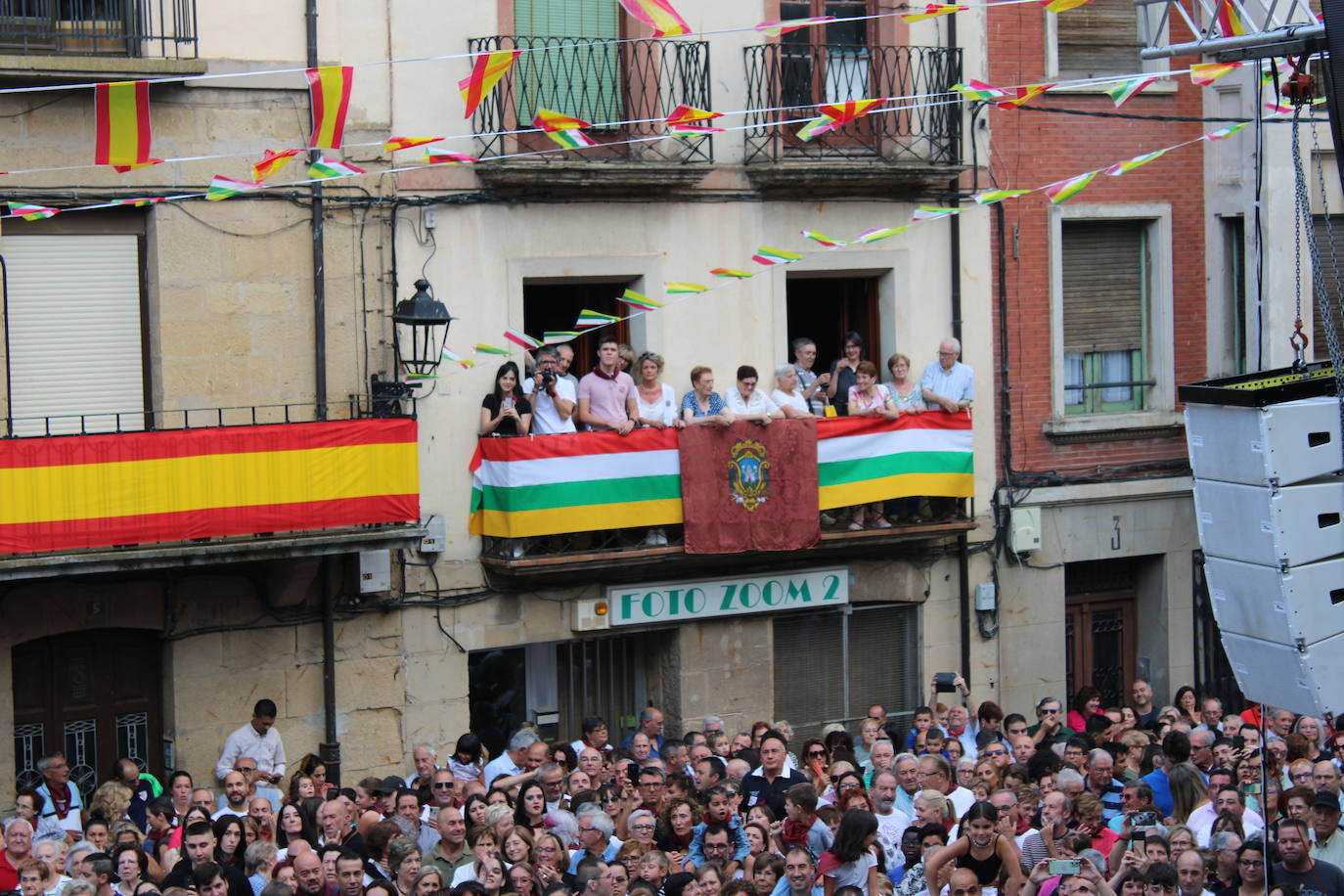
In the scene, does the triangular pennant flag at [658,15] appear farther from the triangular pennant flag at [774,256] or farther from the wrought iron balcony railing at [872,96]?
the wrought iron balcony railing at [872,96]

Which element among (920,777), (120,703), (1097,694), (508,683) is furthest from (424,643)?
(1097,694)

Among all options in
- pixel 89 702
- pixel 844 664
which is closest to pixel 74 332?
pixel 89 702

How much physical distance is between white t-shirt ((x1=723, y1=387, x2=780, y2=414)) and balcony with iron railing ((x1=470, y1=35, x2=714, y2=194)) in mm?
1821

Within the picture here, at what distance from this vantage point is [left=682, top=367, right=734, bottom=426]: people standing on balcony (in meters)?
16.6

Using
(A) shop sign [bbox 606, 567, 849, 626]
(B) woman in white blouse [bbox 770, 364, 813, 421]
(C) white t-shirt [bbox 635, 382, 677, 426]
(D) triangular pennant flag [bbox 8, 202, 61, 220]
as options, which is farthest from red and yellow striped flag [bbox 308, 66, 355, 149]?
(B) woman in white blouse [bbox 770, 364, 813, 421]

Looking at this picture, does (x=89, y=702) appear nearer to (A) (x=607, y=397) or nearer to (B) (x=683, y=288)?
(A) (x=607, y=397)

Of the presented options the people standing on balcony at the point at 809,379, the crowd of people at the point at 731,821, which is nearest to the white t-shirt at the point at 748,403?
the people standing on balcony at the point at 809,379

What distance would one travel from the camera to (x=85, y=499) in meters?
14.0

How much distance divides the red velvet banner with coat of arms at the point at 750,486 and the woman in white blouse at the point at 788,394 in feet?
0.88

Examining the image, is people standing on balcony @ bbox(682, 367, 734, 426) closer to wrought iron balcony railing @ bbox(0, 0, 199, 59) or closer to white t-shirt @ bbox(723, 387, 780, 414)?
white t-shirt @ bbox(723, 387, 780, 414)

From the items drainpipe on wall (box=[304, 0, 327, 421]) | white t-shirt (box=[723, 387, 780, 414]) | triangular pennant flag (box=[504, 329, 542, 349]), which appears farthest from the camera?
white t-shirt (box=[723, 387, 780, 414])

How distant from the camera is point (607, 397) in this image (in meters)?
16.5

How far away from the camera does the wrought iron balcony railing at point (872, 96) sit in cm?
1762

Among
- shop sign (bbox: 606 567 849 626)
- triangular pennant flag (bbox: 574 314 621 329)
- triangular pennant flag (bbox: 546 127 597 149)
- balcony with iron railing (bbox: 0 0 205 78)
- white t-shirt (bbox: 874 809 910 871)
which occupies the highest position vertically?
balcony with iron railing (bbox: 0 0 205 78)
